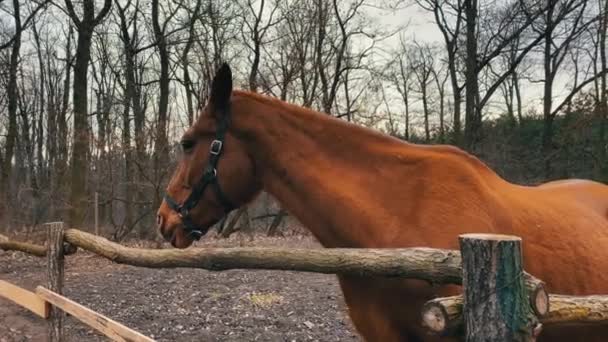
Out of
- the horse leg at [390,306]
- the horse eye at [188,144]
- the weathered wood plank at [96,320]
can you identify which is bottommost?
the weathered wood plank at [96,320]

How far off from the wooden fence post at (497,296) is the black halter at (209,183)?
5.96 ft

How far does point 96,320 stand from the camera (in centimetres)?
339

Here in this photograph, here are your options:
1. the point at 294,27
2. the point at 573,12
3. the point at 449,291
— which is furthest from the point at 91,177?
the point at 573,12

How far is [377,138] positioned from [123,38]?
18915 mm

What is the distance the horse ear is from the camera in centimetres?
296

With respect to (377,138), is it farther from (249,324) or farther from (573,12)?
(573,12)

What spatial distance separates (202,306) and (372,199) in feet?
17.3

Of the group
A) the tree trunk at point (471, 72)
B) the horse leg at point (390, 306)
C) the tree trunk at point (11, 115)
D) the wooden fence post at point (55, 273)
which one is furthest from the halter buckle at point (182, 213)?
the tree trunk at point (11, 115)

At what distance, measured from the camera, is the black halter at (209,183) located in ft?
9.75

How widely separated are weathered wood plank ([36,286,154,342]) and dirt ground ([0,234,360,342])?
2.11 metres

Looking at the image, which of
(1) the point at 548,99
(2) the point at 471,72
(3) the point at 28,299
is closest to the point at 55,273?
(3) the point at 28,299

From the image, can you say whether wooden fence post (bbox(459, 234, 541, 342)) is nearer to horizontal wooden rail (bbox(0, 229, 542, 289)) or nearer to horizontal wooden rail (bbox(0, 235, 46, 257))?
horizontal wooden rail (bbox(0, 229, 542, 289))

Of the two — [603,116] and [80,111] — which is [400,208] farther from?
[603,116]

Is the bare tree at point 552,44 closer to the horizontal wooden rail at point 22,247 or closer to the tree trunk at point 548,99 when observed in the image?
the tree trunk at point 548,99
